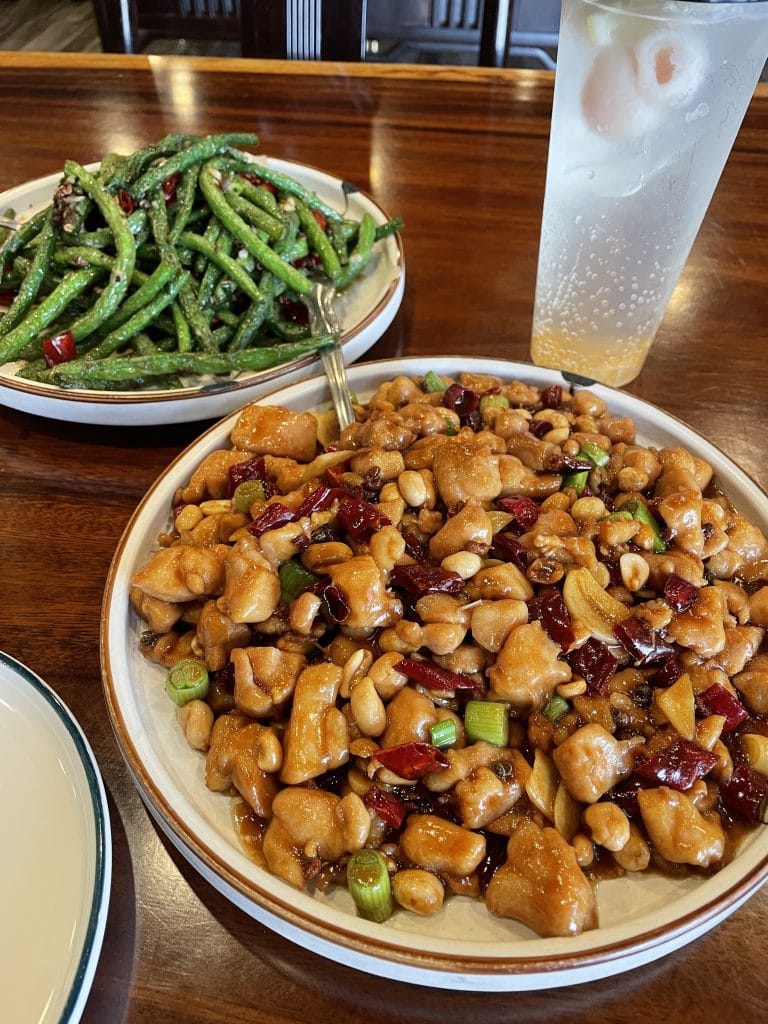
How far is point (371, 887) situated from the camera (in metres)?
1.06

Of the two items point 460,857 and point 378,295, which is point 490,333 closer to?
point 378,295

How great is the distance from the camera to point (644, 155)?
5.24 ft

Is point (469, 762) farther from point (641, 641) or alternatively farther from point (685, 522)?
point (685, 522)

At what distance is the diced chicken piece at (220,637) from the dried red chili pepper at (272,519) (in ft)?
0.54

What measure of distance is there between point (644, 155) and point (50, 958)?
1.82 metres

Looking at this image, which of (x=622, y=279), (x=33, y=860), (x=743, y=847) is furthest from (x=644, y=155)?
(x=33, y=860)

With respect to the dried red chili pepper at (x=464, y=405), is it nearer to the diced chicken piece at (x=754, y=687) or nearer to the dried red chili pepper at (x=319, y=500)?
the dried red chili pepper at (x=319, y=500)

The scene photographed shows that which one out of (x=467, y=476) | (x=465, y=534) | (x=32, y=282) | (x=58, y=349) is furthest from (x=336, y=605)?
(x=32, y=282)

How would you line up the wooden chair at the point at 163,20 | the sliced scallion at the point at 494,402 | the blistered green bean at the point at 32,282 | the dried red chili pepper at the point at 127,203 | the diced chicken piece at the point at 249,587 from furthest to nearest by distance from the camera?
the wooden chair at the point at 163,20 → the dried red chili pepper at the point at 127,203 → the blistered green bean at the point at 32,282 → the sliced scallion at the point at 494,402 → the diced chicken piece at the point at 249,587

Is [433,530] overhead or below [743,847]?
overhead

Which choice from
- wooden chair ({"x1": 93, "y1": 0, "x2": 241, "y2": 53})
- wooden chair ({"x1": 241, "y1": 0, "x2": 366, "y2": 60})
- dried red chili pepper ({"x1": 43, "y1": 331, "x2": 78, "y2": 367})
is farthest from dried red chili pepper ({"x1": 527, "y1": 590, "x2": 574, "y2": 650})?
wooden chair ({"x1": 93, "y1": 0, "x2": 241, "y2": 53})

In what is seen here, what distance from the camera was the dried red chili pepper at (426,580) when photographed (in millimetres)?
1302

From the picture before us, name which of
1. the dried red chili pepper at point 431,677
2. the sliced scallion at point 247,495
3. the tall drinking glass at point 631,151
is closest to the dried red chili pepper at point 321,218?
the tall drinking glass at point 631,151

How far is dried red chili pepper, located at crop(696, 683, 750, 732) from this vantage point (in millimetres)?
1213
